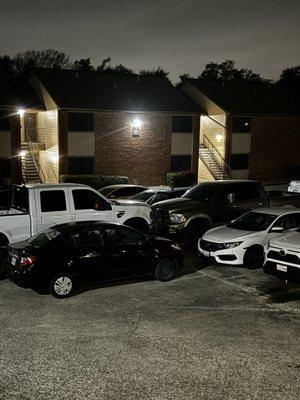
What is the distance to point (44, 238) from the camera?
1065 centimetres

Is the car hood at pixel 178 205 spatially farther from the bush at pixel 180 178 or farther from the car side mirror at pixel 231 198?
the bush at pixel 180 178

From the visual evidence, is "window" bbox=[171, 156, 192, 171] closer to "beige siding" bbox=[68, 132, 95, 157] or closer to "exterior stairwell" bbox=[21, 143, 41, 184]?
"beige siding" bbox=[68, 132, 95, 157]

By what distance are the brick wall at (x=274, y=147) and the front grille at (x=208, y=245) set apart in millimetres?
23332

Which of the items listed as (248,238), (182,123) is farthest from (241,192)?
(182,123)

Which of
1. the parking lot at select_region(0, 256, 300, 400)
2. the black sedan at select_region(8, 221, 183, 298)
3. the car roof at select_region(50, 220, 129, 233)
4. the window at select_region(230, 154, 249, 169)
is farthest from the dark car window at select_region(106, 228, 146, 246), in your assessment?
the window at select_region(230, 154, 249, 169)

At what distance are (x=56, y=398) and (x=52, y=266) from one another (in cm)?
406

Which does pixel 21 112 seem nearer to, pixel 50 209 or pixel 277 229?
pixel 50 209

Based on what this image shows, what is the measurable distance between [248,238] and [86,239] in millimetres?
4489

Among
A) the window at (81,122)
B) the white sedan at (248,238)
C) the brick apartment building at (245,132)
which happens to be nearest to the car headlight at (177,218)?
the white sedan at (248,238)

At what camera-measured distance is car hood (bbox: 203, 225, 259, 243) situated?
12.5 metres

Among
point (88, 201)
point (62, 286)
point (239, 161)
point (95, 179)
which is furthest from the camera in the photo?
point (239, 161)

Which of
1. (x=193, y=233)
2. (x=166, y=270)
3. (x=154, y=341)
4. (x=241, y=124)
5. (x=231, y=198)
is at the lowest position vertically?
(x=154, y=341)

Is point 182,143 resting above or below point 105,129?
below

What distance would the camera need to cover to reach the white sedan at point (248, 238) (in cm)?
1248
